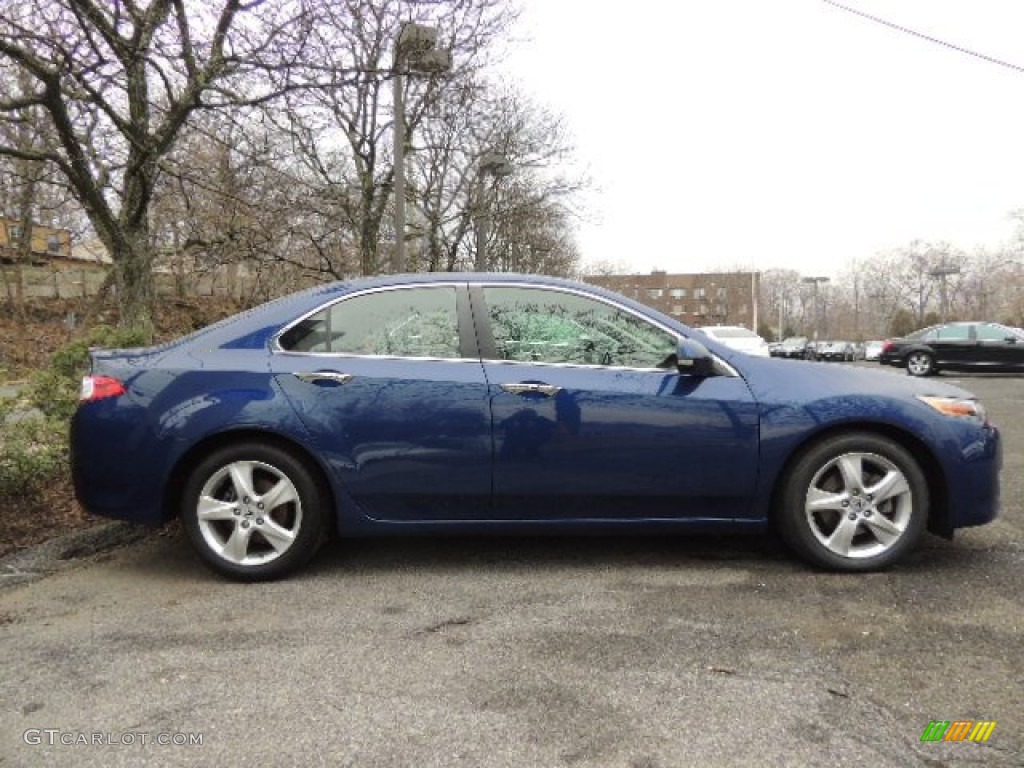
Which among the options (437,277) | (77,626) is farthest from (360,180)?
(77,626)

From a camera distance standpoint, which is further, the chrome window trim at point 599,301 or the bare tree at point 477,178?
the bare tree at point 477,178

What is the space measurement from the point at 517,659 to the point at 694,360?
5.47 ft

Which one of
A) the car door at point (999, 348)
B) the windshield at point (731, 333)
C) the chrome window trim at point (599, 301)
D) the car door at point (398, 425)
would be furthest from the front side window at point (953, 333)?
the car door at point (398, 425)

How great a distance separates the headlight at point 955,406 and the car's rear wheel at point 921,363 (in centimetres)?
1886

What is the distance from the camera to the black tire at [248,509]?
11.6 feet

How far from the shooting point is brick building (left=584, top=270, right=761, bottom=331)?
91375 millimetres

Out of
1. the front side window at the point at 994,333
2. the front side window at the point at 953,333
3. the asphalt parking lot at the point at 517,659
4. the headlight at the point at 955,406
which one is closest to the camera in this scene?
the asphalt parking lot at the point at 517,659

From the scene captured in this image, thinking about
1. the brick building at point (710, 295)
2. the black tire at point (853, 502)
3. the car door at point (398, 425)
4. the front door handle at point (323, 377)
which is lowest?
the black tire at point (853, 502)

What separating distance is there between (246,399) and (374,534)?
3.00ft

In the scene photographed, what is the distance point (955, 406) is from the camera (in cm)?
367

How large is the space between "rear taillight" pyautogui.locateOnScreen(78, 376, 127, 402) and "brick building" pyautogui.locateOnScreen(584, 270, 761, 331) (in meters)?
84.0

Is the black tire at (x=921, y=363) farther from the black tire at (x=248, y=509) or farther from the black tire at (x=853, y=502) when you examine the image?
the black tire at (x=248, y=509)

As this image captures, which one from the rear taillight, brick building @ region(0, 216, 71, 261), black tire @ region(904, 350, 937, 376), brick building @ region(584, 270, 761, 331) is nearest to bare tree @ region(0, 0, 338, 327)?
the rear taillight

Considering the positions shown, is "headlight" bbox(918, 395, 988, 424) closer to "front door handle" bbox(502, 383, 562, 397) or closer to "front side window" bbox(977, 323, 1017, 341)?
"front door handle" bbox(502, 383, 562, 397)
